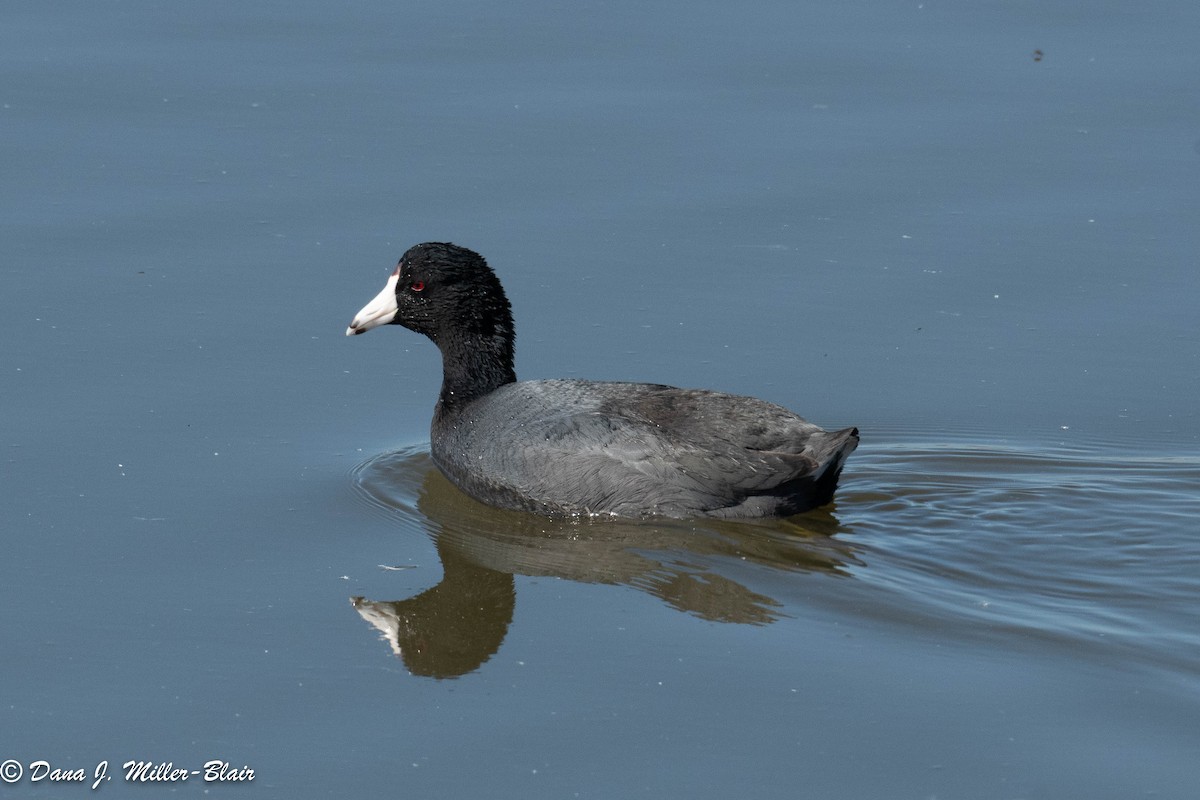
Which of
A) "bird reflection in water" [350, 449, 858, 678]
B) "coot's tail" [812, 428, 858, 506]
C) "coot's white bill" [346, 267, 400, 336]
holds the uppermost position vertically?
"coot's white bill" [346, 267, 400, 336]

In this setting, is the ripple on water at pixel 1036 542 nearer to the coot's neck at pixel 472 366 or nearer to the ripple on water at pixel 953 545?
the ripple on water at pixel 953 545

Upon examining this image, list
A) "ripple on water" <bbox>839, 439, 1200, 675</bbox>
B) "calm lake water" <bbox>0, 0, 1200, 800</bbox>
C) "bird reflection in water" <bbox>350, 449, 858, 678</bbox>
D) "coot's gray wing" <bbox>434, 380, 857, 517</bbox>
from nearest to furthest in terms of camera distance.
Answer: "calm lake water" <bbox>0, 0, 1200, 800</bbox>
"ripple on water" <bbox>839, 439, 1200, 675</bbox>
"bird reflection in water" <bbox>350, 449, 858, 678</bbox>
"coot's gray wing" <bbox>434, 380, 857, 517</bbox>

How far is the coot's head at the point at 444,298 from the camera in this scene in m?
8.87

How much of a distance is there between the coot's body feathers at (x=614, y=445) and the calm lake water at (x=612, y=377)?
0.15 metres

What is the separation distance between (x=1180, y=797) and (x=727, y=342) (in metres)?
4.31

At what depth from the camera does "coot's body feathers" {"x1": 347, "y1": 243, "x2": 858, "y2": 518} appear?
8023 millimetres

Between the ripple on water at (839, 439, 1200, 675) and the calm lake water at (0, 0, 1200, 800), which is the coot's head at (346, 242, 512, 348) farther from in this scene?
the ripple on water at (839, 439, 1200, 675)

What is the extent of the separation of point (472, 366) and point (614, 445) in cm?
105

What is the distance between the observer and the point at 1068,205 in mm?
10602

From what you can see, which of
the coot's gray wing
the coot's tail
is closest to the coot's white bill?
the coot's gray wing

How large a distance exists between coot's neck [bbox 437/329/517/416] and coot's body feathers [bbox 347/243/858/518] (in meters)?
0.01

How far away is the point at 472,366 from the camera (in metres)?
8.91

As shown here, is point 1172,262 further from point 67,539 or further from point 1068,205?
point 67,539

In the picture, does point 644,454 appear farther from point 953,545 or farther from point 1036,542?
point 1036,542
